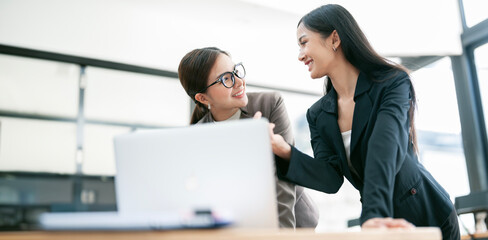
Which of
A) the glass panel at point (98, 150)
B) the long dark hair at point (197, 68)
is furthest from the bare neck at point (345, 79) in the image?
the glass panel at point (98, 150)

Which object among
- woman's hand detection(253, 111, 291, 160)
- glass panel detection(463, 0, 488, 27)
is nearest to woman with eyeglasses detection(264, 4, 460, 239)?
woman's hand detection(253, 111, 291, 160)

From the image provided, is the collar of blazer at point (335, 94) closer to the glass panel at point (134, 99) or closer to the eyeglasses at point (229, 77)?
the eyeglasses at point (229, 77)

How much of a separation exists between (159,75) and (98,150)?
907 millimetres

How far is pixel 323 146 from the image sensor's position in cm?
151

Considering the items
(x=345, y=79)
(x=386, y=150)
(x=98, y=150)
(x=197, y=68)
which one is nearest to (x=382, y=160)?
(x=386, y=150)

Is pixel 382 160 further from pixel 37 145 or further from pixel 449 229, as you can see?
pixel 37 145

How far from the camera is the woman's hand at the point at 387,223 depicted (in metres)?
0.87

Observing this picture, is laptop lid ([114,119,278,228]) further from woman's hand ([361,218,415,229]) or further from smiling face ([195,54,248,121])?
smiling face ([195,54,248,121])

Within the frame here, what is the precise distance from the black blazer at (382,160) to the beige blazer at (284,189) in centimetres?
15

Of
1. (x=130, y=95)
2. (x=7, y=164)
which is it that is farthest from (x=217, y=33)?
(x=7, y=164)

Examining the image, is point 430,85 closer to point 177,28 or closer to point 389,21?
point 389,21

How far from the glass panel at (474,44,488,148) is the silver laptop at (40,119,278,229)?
4.11m

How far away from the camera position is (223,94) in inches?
73.0

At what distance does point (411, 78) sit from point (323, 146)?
0.36m
